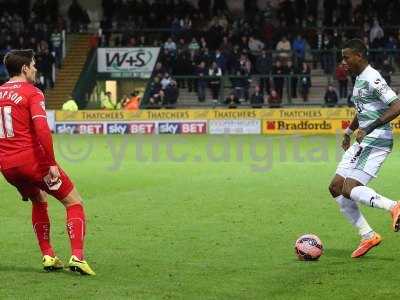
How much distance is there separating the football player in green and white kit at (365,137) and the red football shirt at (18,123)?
10.2ft

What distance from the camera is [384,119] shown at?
902cm

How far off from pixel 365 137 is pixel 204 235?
247cm

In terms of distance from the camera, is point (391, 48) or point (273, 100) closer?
point (273, 100)

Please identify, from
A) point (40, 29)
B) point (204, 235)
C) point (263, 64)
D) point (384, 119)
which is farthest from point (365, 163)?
point (40, 29)

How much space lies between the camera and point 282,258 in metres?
9.24

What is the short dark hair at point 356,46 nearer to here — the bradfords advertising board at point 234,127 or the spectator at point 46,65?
the bradfords advertising board at point 234,127

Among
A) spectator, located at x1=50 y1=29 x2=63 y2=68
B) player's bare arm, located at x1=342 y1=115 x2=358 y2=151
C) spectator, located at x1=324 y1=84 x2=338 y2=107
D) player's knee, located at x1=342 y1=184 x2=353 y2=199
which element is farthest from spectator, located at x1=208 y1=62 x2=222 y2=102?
player's knee, located at x1=342 y1=184 x2=353 y2=199

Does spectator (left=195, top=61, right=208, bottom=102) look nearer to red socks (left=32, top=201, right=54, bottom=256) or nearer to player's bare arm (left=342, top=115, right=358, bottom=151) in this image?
player's bare arm (left=342, top=115, right=358, bottom=151)

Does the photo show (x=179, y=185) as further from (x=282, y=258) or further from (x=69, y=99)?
(x=69, y=99)

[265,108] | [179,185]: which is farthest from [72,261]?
[265,108]

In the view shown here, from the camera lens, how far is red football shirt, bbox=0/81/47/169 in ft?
27.1

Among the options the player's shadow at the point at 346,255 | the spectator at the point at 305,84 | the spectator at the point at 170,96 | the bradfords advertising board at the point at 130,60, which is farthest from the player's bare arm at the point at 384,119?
the bradfords advertising board at the point at 130,60

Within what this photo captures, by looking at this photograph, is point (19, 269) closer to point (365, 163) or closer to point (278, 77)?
point (365, 163)

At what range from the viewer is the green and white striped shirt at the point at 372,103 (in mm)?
9172
